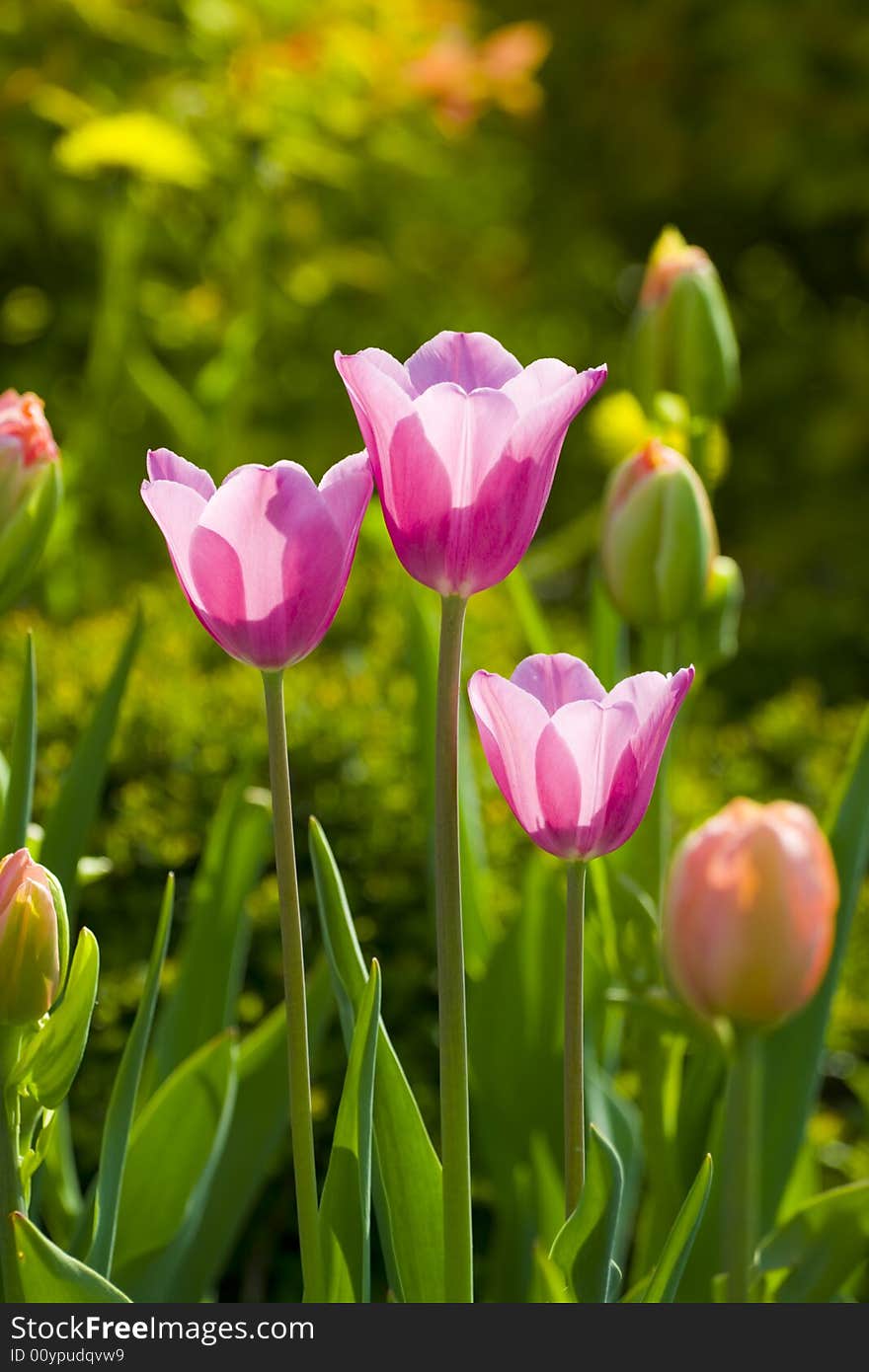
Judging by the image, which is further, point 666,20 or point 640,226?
point 640,226

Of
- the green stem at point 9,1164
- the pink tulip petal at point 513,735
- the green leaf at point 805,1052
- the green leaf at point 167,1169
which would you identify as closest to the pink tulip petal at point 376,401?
the pink tulip petal at point 513,735

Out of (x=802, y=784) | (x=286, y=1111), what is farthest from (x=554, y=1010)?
(x=802, y=784)

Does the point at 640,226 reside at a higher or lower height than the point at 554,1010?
higher

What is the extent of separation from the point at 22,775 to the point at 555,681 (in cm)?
42

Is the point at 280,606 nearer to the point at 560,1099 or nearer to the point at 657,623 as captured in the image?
the point at 657,623

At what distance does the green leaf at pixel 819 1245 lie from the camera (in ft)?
3.37

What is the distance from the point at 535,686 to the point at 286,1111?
0.56 meters

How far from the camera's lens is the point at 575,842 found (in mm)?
701

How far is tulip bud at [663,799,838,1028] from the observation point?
0.53 meters

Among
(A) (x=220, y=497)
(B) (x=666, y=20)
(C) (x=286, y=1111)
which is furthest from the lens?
(B) (x=666, y=20)

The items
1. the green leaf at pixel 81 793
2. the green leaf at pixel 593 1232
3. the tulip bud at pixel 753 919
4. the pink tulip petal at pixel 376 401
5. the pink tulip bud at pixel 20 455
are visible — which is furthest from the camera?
the green leaf at pixel 81 793

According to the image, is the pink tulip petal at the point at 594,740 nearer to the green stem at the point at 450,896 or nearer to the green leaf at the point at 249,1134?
the green stem at the point at 450,896

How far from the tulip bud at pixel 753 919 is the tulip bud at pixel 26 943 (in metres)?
0.31

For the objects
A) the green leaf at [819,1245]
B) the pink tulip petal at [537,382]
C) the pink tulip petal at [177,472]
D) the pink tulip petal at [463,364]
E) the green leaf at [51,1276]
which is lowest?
the green leaf at [819,1245]
